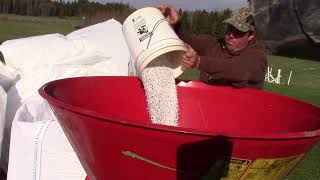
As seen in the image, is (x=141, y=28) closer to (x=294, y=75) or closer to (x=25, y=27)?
(x=294, y=75)

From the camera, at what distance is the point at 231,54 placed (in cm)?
292

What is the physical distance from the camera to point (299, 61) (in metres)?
14.7

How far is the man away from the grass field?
1.84 metres

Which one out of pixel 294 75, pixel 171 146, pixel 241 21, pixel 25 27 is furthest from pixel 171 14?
pixel 25 27

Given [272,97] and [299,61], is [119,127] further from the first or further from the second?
[299,61]

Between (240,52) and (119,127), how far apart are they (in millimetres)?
1345

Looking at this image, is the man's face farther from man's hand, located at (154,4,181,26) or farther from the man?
man's hand, located at (154,4,181,26)

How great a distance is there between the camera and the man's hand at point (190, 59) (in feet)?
7.11

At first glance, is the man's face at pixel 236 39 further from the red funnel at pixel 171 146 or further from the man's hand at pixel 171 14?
the red funnel at pixel 171 146

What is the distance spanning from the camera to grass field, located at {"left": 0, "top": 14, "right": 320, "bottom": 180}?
4.82 metres

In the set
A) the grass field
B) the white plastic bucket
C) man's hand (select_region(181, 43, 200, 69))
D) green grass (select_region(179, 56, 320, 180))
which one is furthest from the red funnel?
the grass field

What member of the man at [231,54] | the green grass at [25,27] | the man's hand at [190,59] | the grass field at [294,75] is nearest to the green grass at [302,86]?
the grass field at [294,75]

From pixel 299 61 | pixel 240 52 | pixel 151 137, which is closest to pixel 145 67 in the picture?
pixel 151 137

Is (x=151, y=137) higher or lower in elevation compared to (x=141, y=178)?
higher
